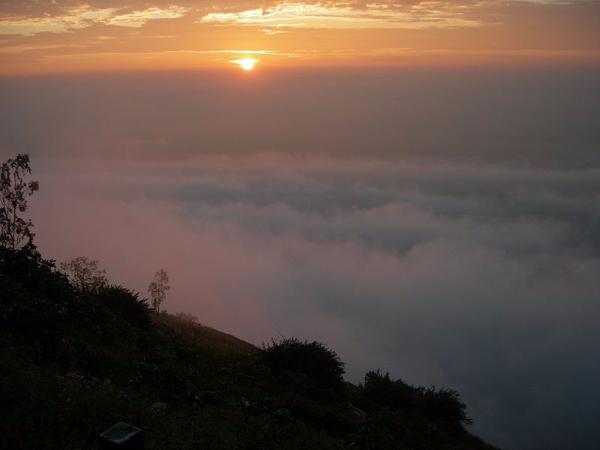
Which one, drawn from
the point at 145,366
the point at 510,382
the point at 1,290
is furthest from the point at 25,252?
the point at 510,382

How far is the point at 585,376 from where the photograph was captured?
10431cm

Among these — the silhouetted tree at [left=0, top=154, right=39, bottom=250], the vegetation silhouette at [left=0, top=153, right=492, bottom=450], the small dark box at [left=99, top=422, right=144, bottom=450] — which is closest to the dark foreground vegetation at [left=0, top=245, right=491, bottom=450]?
the vegetation silhouette at [left=0, top=153, right=492, bottom=450]

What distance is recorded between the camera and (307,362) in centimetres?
1265

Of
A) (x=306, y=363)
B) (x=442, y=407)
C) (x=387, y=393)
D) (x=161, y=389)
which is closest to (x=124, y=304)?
(x=306, y=363)

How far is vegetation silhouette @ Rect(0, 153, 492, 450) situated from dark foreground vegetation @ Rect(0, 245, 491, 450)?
2cm

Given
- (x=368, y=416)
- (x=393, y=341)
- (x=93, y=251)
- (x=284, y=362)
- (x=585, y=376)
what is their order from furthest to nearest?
(x=93, y=251) < (x=393, y=341) < (x=585, y=376) < (x=284, y=362) < (x=368, y=416)

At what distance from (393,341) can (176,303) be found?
160 feet

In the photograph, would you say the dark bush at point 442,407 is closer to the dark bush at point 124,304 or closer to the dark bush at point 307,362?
the dark bush at point 307,362

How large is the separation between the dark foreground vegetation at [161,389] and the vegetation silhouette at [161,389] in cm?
2

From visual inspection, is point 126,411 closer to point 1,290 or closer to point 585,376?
point 1,290

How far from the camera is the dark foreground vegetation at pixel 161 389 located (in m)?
6.09

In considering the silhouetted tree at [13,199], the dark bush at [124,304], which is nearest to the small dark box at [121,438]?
the dark bush at [124,304]

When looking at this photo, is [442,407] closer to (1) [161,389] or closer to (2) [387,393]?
(2) [387,393]

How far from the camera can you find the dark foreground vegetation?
20.0 ft
